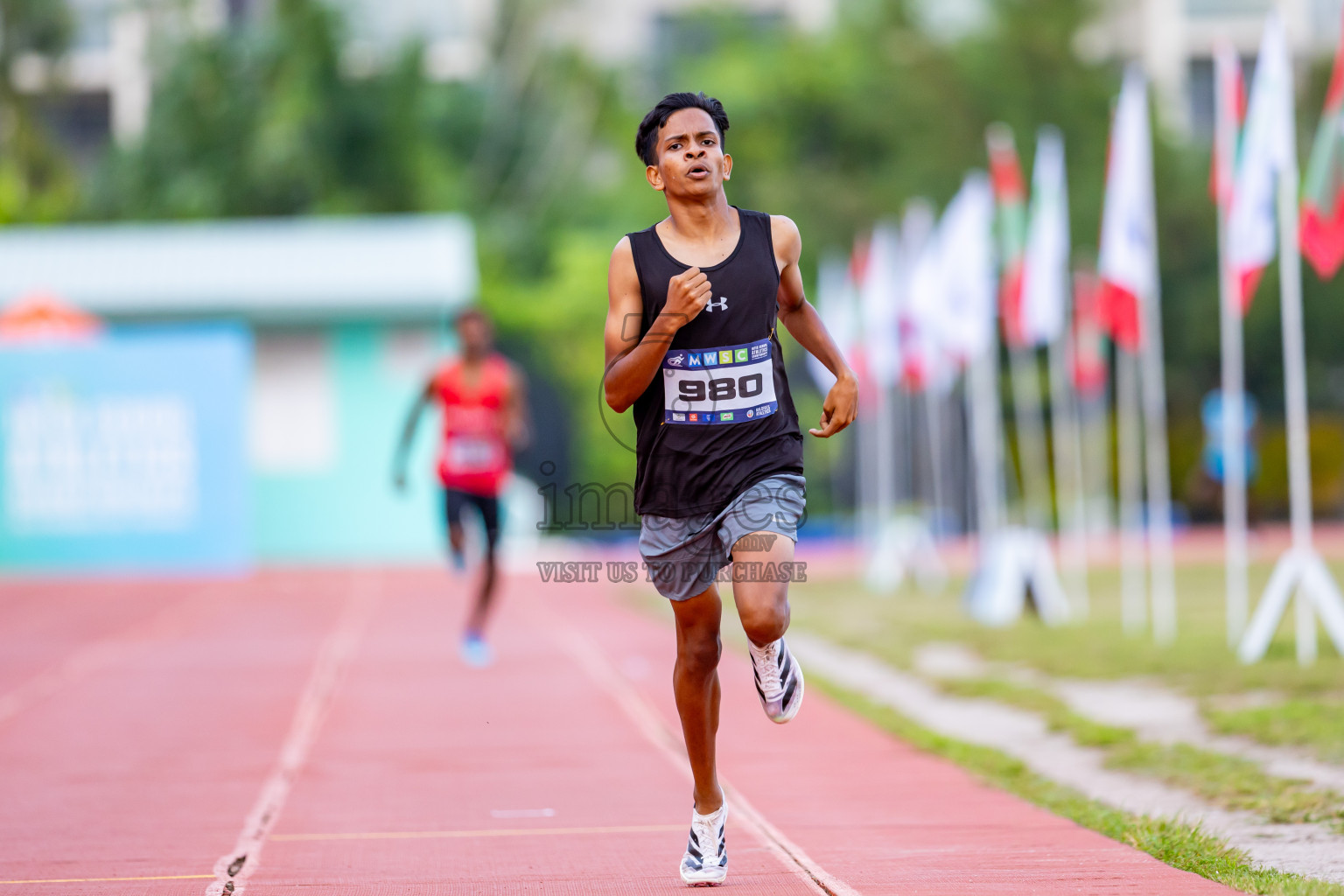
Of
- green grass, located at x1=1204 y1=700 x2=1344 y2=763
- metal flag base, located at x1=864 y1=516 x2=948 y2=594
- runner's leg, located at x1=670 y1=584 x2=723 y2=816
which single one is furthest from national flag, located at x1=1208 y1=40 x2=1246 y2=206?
metal flag base, located at x1=864 y1=516 x2=948 y2=594

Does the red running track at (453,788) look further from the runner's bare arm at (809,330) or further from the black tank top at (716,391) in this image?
the runner's bare arm at (809,330)

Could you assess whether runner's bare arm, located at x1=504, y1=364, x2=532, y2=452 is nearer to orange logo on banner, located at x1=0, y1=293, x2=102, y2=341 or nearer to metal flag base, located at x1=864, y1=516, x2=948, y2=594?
metal flag base, located at x1=864, y1=516, x2=948, y2=594

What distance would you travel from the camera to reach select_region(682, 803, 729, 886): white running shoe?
487cm

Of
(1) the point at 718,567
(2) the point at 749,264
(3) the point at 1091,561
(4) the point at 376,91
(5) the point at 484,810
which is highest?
(4) the point at 376,91

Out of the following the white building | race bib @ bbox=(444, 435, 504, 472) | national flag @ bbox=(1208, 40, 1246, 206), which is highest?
the white building

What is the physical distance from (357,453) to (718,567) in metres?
23.0

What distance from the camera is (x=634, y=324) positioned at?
489 centimetres

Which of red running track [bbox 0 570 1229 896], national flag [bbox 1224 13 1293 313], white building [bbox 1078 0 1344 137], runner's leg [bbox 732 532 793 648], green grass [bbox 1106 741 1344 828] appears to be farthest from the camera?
white building [bbox 1078 0 1344 137]

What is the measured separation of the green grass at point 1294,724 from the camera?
719 centimetres

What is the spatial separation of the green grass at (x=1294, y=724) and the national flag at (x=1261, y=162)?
318cm

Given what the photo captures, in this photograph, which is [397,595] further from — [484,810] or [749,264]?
[749,264]

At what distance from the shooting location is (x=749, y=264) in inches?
195

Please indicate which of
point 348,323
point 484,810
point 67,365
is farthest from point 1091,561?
point 484,810

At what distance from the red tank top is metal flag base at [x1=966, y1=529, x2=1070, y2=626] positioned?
449 cm
